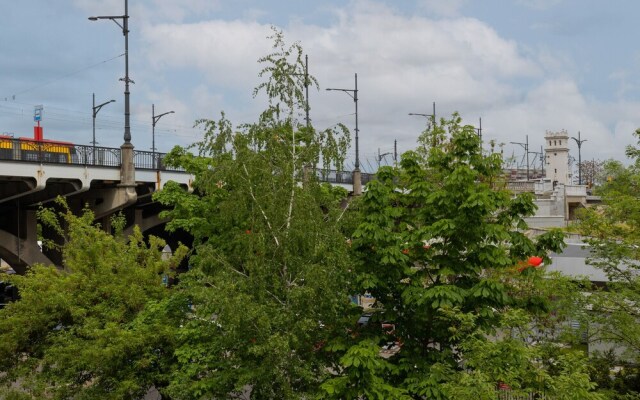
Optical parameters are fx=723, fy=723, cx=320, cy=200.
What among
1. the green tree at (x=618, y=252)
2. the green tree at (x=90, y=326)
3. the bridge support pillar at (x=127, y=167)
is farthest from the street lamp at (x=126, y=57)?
the green tree at (x=618, y=252)

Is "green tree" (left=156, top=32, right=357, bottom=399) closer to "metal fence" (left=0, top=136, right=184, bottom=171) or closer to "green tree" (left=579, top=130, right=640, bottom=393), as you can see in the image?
"green tree" (left=579, top=130, right=640, bottom=393)

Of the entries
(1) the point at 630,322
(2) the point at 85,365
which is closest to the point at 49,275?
(2) the point at 85,365

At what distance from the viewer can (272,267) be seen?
16.0 metres

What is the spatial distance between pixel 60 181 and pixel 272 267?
19.0m

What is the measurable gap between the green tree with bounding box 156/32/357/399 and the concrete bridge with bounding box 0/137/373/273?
1403cm

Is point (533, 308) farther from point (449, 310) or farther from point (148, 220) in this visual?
point (148, 220)

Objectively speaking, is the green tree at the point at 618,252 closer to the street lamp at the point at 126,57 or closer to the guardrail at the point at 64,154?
the guardrail at the point at 64,154

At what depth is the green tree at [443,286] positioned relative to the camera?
15.7 meters

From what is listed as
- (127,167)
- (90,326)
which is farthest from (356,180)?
(90,326)

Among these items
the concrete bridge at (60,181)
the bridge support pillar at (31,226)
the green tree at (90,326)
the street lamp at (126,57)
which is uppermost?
the street lamp at (126,57)

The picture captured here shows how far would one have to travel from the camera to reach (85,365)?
18.7m

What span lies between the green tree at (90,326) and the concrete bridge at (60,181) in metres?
8.45

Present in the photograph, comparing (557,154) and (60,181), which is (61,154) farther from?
(557,154)

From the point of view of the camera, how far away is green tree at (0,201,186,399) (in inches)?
729
